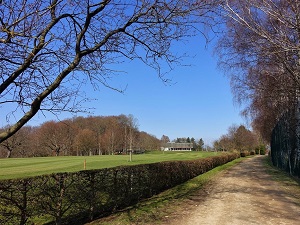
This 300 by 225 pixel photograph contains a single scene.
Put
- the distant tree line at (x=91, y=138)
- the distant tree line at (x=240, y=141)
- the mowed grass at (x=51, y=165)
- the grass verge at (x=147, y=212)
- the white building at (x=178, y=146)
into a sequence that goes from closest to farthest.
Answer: the grass verge at (x=147, y=212)
the mowed grass at (x=51, y=165)
the distant tree line at (x=240, y=141)
the distant tree line at (x=91, y=138)
the white building at (x=178, y=146)

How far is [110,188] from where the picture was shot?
8.35 meters

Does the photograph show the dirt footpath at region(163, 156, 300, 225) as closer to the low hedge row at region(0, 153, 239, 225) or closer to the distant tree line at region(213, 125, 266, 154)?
the low hedge row at region(0, 153, 239, 225)

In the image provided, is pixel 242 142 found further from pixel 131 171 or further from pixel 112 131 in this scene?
pixel 131 171

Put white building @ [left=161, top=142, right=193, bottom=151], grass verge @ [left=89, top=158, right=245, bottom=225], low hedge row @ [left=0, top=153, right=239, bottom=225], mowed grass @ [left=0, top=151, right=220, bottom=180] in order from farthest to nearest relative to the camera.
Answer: white building @ [left=161, top=142, right=193, bottom=151] < mowed grass @ [left=0, top=151, right=220, bottom=180] < grass verge @ [left=89, top=158, right=245, bottom=225] < low hedge row @ [left=0, top=153, right=239, bottom=225]

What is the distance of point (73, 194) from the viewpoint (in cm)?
689

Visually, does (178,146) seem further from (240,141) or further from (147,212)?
(147,212)

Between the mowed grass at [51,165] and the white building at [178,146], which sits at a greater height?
the white building at [178,146]

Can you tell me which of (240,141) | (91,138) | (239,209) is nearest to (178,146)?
(91,138)

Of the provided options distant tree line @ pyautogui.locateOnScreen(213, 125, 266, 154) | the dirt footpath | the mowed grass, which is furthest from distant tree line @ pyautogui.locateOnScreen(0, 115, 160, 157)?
the dirt footpath

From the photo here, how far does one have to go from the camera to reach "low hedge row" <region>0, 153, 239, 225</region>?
17.9ft

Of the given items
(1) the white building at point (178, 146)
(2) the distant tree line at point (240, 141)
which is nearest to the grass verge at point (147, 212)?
(2) the distant tree line at point (240, 141)

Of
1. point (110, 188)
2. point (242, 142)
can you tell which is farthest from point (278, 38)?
point (242, 142)

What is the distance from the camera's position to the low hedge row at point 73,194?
215 inches

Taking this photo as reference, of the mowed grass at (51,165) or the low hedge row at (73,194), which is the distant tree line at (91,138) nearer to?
the mowed grass at (51,165)
